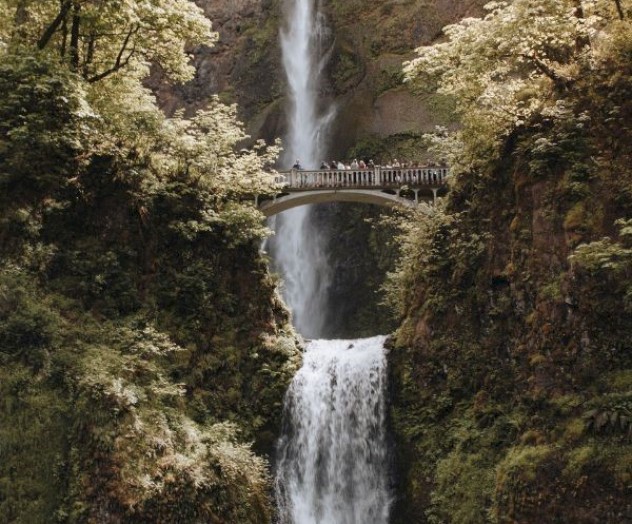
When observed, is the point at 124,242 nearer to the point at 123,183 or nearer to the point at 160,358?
the point at 123,183

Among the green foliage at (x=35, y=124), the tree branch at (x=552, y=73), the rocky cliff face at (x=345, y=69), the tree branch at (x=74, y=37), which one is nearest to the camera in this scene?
the tree branch at (x=552, y=73)

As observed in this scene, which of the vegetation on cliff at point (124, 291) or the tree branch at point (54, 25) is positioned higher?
the tree branch at point (54, 25)

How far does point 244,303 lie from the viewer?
606 inches

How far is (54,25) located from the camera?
14.5 m

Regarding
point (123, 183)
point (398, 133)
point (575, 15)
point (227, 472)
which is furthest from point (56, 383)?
point (398, 133)

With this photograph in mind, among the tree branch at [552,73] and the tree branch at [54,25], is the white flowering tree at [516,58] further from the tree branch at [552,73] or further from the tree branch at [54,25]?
the tree branch at [54,25]

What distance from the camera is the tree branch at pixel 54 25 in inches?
560

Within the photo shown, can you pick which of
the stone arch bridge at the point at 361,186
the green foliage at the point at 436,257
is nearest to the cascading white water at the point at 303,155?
the stone arch bridge at the point at 361,186

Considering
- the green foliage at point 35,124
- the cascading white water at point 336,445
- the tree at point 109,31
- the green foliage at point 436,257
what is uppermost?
the tree at point 109,31

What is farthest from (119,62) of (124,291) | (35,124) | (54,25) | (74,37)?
(124,291)

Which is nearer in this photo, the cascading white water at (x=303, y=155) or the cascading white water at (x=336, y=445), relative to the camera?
the cascading white water at (x=336, y=445)

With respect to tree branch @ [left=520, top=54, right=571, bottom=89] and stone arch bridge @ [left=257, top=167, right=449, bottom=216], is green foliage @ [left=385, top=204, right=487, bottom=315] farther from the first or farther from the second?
stone arch bridge @ [left=257, top=167, right=449, bottom=216]

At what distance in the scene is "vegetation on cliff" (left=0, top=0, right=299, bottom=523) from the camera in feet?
35.2

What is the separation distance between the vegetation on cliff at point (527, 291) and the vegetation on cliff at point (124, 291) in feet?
11.5
